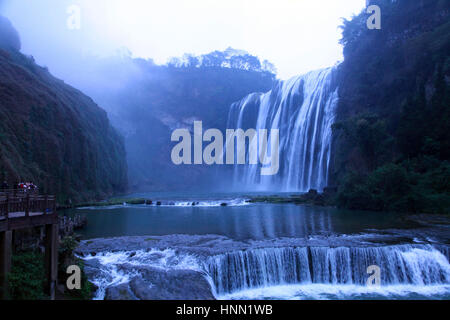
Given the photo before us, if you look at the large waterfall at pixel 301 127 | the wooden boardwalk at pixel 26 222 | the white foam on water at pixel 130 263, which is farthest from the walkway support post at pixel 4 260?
the large waterfall at pixel 301 127

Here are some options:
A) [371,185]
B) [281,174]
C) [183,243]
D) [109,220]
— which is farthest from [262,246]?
[281,174]

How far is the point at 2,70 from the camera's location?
35.7 metres

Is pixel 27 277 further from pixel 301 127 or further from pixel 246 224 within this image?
pixel 301 127

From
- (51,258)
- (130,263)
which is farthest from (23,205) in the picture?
(130,263)

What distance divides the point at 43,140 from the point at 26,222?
28.0 m

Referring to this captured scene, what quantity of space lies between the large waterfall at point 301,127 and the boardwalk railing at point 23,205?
37.7 m

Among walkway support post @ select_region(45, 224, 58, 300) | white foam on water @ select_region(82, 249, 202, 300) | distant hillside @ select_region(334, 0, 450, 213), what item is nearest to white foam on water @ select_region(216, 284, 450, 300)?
white foam on water @ select_region(82, 249, 202, 300)

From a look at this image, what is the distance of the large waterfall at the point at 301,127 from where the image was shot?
47.2 m

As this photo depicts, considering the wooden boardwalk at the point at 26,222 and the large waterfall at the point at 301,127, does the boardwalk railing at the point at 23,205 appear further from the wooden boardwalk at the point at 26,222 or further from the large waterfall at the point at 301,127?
the large waterfall at the point at 301,127

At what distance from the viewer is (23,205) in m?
10.2

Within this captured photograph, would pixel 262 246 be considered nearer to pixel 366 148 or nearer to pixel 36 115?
pixel 366 148

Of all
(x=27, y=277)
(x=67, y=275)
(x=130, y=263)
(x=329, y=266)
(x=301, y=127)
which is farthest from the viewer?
(x=301, y=127)
